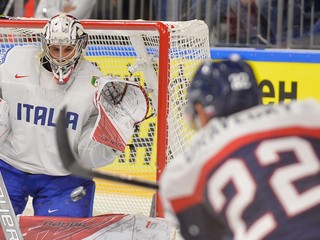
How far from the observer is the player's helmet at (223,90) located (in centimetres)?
253

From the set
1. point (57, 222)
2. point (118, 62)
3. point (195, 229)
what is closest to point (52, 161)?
point (57, 222)

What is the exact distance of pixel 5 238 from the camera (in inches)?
176

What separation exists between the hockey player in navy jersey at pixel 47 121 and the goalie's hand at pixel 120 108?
0.07 meters

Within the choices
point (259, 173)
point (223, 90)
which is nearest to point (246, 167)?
point (259, 173)

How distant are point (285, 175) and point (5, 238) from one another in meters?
2.31

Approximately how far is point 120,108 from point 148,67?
0.89 feet

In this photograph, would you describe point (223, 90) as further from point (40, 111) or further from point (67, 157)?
point (40, 111)

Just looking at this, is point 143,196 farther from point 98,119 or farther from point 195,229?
point 195,229

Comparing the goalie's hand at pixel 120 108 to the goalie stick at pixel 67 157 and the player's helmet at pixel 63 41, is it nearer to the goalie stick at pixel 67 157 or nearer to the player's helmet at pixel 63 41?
the player's helmet at pixel 63 41

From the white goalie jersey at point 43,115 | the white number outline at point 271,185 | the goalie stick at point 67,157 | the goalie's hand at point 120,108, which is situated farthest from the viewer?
the white goalie jersey at point 43,115

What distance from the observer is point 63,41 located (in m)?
4.43

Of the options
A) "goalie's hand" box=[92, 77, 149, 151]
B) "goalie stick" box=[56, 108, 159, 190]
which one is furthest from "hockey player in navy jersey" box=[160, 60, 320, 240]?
"goalie's hand" box=[92, 77, 149, 151]

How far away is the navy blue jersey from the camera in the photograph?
7.82 ft

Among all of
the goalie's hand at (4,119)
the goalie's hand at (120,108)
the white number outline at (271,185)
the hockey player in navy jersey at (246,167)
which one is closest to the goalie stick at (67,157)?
the hockey player in navy jersey at (246,167)
